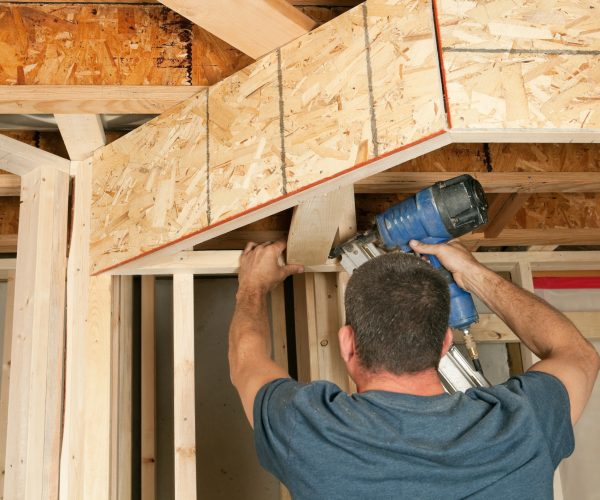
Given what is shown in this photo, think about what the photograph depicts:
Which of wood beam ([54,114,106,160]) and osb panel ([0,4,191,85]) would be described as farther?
wood beam ([54,114,106,160])

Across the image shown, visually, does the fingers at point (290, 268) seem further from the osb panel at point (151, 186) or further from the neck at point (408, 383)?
the neck at point (408, 383)

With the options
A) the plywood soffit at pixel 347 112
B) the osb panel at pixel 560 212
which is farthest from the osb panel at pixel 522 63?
the osb panel at pixel 560 212

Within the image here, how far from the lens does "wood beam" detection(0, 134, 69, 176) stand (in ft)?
5.34

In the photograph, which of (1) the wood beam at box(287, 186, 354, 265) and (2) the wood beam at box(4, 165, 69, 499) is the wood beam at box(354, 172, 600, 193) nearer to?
(1) the wood beam at box(287, 186, 354, 265)

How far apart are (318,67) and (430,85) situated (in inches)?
11.7

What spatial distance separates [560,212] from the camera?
109 inches

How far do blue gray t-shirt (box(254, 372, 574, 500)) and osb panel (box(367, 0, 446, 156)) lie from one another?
49 centimetres

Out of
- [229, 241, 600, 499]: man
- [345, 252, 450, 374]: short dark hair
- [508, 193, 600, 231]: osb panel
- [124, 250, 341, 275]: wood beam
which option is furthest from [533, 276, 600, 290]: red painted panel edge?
[345, 252, 450, 374]: short dark hair

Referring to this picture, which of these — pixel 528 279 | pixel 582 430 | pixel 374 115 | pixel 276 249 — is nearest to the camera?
pixel 374 115

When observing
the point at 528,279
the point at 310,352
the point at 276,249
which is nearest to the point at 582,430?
the point at 528,279

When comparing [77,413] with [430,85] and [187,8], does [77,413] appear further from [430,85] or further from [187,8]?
[430,85]

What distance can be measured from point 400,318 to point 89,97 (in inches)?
38.9

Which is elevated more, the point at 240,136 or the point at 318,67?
the point at 318,67

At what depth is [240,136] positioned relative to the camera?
1.43m
